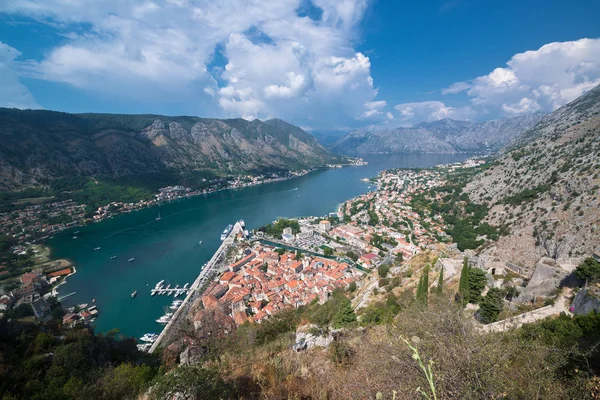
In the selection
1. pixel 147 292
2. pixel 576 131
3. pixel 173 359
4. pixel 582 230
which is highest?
pixel 576 131

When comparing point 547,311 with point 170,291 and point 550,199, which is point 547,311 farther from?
point 170,291

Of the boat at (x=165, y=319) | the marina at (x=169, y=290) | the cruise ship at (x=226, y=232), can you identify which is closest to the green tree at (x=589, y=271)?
the boat at (x=165, y=319)

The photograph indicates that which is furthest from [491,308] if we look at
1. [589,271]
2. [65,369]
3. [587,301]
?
[65,369]

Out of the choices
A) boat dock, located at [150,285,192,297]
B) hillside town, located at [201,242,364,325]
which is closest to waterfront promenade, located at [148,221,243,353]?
boat dock, located at [150,285,192,297]

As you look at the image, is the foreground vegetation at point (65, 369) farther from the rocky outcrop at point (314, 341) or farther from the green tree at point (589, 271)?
the green tree at point (589, 271)

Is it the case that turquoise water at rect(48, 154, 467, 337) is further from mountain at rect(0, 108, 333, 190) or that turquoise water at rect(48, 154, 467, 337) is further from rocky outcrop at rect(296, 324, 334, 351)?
mountain at rect(0, 108, 333, 190)

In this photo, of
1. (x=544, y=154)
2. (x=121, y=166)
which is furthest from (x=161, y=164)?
(x=544, y=154)

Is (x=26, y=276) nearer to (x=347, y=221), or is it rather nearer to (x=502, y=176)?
(x=347, y=221)
